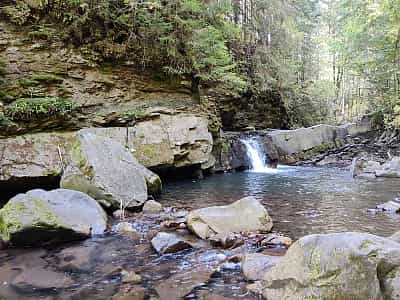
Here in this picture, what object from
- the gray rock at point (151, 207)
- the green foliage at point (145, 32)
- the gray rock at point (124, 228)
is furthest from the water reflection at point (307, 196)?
the green foliage at point (145, 32)

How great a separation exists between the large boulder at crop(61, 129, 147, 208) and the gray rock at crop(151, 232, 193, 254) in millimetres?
1992

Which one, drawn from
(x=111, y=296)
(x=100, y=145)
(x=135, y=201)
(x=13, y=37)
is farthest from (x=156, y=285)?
(x=13, y=37)

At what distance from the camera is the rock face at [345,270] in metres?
2.76

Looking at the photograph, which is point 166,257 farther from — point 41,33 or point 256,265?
point 41,33

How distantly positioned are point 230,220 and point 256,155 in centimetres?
917

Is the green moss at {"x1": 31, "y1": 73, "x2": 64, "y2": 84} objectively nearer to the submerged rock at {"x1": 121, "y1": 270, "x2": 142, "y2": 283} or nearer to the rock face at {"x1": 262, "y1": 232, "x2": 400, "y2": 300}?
the submerged rock at {"x1": 121, "y1": 270, "x2": 142, "y2": 283}

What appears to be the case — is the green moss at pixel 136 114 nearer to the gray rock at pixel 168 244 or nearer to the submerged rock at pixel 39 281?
the gray rock at pixel 168 244

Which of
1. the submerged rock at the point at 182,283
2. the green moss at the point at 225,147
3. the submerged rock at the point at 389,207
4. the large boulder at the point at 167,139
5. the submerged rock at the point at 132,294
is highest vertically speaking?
the large boulder at the point at 167,139

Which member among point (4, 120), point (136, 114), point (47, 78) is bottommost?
point (4, 120)

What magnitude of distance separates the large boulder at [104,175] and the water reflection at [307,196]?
3.47 feet

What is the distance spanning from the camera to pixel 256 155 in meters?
14.4

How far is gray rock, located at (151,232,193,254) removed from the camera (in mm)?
4625

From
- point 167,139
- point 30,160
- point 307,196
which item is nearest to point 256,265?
point 307,196

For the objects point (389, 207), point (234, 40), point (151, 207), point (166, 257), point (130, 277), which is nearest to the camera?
point (130, 277)
